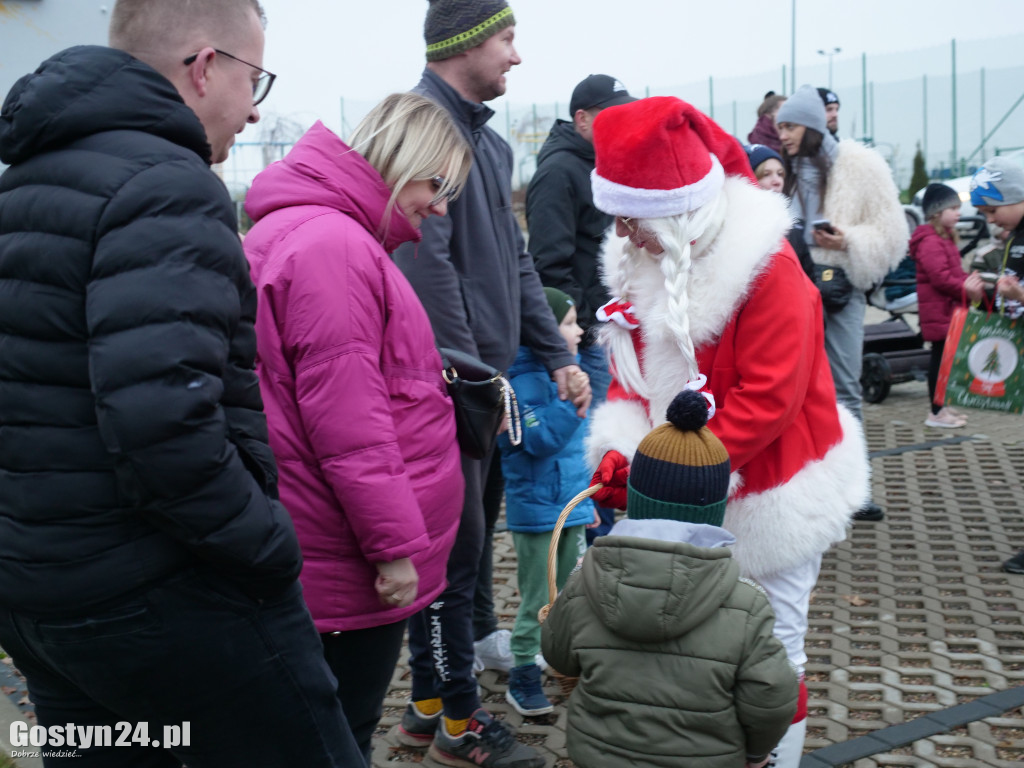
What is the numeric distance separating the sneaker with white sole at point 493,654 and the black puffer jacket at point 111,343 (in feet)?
7.55

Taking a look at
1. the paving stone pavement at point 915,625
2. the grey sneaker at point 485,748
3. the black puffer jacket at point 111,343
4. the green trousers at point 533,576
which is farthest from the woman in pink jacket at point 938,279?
the black puffer jacket at point 111,343

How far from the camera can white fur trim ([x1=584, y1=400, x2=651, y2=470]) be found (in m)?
2.88

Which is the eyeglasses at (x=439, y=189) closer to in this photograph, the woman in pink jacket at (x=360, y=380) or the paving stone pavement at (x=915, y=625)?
the woman in pink jacket at (x=360, y=380)

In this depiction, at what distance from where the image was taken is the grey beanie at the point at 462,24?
3250 millimetres

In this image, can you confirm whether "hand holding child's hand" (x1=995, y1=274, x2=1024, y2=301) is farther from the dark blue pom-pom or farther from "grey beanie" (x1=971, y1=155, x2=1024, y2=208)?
the dark blue pom-pom

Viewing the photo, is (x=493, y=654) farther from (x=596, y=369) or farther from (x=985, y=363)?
(x=985, y=363)

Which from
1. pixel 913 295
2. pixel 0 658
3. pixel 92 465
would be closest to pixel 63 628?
pixel 92 465

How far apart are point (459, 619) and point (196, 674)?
4.89ft

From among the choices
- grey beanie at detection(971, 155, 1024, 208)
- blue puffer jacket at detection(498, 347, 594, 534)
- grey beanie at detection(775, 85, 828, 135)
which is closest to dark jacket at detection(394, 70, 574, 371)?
blue puffer jacket at detection(498, 347, 594, 534)

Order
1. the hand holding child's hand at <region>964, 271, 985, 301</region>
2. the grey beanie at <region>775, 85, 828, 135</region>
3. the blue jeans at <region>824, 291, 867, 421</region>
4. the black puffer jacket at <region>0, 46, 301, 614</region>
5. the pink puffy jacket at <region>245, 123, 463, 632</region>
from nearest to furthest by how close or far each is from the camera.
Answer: the black puffer jacket at <region>0, 46, 301, 614</region> → the pink puffy jacket at <region>245, 123, 463, 632</region> → the hand holding child's hand at <region>964, 271, 985, 301</region> → the grey beanie at <region>775, 85, 828, 135</region> → the blue jeans at <region>824, 291, 867, 421</region>

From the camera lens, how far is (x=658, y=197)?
2.59 m

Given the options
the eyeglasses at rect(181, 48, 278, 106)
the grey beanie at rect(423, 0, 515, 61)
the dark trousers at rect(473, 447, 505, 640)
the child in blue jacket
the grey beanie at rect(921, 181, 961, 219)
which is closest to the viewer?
the eyeglasses at rect(181, 48, 278, 106)

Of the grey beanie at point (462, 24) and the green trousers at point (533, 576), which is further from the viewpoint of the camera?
the green trousers at point (533, 576)

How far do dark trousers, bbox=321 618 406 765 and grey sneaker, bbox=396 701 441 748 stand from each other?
0.95 metres
